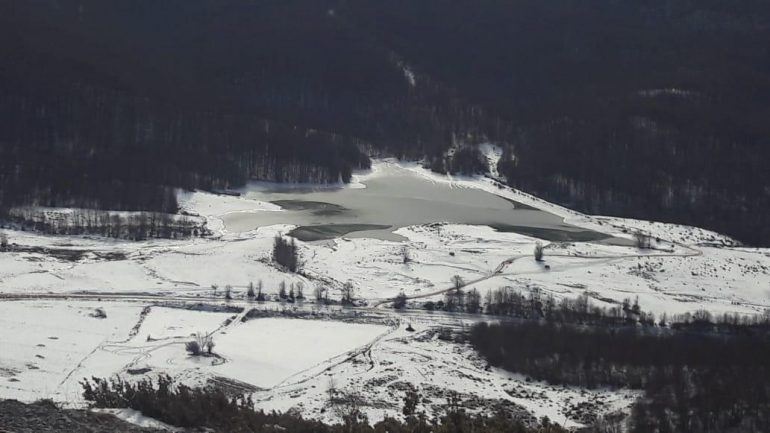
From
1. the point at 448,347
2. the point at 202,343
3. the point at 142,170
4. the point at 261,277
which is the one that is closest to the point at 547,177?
the point at 142,170

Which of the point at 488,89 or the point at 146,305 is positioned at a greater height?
the point at 488,89

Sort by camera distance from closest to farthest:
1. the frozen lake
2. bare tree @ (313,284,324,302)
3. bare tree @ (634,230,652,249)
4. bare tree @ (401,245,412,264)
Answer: bare tree @ (313,284,324,302)
bare tree @ (401,245,412,264)
bare tree @ (634,230,652,249)
the frozen lake

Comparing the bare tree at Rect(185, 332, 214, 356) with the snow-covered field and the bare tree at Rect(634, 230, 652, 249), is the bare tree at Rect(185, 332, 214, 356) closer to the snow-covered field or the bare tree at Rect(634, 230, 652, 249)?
the snow-covered field

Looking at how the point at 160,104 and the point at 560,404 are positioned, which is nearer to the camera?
the point at 560,404

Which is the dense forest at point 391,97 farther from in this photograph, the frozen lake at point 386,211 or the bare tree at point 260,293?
the bare tree at point 260,293

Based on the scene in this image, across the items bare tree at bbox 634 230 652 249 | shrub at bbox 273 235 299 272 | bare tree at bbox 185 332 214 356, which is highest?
bare tree at bbox 634 230 652 249

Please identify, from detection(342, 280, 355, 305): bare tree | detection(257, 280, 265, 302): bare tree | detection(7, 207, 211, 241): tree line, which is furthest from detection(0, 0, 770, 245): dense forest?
detection(342, 280, 355, 305): bare tree

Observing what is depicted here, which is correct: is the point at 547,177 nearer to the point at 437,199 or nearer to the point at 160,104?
the point at 437,199
